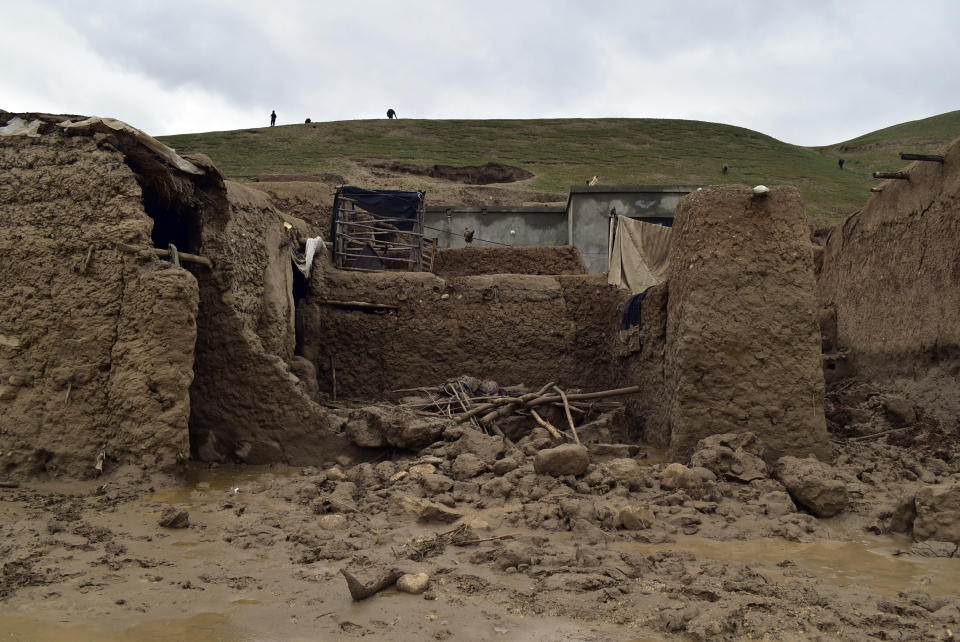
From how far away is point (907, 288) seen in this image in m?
6.78

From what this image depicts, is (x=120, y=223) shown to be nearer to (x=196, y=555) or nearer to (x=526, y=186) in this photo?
(x=196, y=555)

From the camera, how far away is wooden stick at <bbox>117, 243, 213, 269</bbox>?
191 inches

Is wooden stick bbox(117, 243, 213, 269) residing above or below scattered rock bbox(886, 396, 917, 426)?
above

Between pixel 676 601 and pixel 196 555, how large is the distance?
7.26ft

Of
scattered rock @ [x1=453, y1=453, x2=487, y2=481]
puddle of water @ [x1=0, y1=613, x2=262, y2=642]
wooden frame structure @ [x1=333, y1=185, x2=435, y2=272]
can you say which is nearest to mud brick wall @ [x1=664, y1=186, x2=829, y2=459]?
scattered rock @ [x1=453, y1=453, x2=487, y2=481]

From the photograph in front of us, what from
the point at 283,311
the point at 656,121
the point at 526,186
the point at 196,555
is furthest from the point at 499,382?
the point at 656,121

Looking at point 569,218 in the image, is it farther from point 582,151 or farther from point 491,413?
point 582,151

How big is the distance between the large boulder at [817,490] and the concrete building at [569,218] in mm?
12208

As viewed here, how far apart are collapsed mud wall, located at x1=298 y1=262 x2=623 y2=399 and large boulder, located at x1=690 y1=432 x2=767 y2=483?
302 centimetres

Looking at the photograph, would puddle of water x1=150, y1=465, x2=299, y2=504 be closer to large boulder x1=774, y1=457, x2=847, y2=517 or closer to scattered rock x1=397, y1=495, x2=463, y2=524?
scattered rock x1=397, y1=495, x2=463, y2=524

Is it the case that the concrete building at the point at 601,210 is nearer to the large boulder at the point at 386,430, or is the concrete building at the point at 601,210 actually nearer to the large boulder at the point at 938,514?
the large boulder at the point at 386,430

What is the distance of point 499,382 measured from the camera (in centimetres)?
845

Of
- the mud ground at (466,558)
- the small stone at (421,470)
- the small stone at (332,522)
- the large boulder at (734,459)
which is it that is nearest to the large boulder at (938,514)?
the mud ground at (466,558)

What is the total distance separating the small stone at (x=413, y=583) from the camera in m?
3.11
